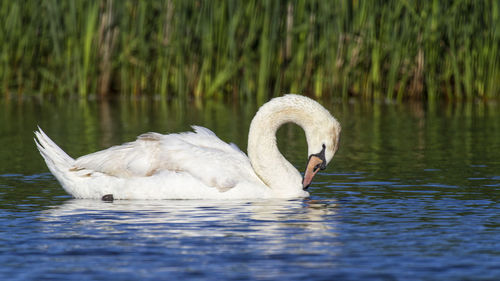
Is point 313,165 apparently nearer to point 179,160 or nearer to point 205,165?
point 205,165

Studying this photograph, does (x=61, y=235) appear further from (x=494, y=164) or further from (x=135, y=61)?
(x=135, y=61)

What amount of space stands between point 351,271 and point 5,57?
1603cm

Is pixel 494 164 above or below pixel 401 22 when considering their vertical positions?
below

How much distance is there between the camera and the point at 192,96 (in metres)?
22.2

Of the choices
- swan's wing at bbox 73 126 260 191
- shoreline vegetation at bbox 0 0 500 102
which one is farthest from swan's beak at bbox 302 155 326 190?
shoreline vegetation at bbox 0 0 500 102

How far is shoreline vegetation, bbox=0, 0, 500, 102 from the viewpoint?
65.7 feet

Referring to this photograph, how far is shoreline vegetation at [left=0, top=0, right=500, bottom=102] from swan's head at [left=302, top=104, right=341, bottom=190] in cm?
1051

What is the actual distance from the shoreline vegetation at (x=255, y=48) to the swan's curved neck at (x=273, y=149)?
399 inches

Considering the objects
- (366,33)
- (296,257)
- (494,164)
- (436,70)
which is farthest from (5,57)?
(296,257)

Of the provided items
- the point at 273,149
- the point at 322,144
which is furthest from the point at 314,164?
the point at 273,149

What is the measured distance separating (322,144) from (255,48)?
11890mm

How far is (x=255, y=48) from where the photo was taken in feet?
69.3

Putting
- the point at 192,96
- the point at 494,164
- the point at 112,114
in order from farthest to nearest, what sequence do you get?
1. the point at 192,96
2. the point at 112,114
3. the point at 494,164

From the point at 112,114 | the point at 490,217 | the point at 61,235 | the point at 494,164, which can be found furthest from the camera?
the point at 112,114
